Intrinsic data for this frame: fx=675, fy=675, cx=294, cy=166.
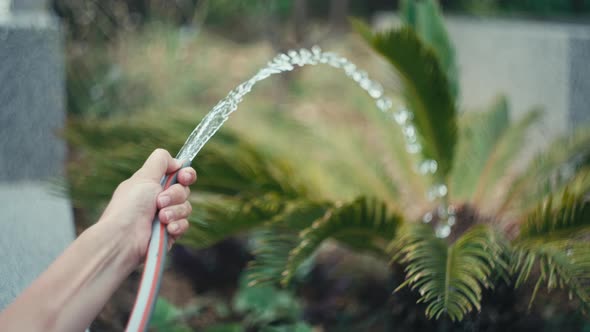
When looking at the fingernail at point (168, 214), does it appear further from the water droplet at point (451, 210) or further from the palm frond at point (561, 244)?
the water droplet at point (451, 210)

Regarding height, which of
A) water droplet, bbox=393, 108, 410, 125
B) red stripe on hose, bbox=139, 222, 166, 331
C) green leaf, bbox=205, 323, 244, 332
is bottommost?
green leaf, bbox=205, 323, 244, 332

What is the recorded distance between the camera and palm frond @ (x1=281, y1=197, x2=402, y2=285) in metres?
2.34

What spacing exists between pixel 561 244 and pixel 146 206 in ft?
5.01

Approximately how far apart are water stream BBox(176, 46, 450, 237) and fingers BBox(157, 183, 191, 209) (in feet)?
0.38

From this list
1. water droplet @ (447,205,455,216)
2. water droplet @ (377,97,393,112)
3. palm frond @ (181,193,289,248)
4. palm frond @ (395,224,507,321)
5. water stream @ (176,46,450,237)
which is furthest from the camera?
water droplet @ (377,97,393,112)

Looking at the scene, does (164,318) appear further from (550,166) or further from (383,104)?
(550,166)

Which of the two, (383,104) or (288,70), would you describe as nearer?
(288,70)

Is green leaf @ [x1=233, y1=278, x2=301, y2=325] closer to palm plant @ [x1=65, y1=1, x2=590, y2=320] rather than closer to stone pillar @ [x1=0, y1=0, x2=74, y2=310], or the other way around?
palm plant @ [x1=65, y1=1, x2=590, y2=320]

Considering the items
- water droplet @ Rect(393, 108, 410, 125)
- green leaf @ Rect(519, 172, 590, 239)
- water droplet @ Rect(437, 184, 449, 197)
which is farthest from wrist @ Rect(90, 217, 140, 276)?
water droplet @ Rect(393, 108, 410, 125)

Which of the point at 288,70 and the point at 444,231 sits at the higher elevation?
the point at 288,70

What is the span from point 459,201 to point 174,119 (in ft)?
4.68

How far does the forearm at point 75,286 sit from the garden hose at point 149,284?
0.31ft

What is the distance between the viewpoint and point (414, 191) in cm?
348

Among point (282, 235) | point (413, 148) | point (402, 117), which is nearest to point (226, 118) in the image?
point (282, 235)
